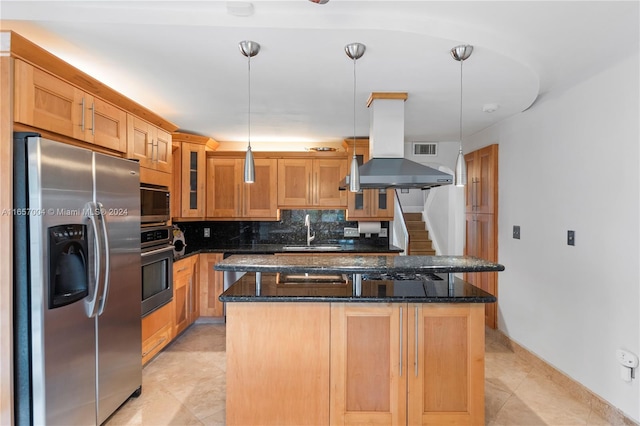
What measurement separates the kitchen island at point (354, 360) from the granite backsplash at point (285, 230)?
9.17ft

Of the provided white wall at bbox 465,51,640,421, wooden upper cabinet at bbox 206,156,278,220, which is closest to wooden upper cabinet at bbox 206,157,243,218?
wooden upper cabinet at bbox 206,156,278,220

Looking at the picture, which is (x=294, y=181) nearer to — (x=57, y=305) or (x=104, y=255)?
(x=104, y=255)

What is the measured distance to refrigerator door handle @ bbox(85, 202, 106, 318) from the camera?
1.98 meters

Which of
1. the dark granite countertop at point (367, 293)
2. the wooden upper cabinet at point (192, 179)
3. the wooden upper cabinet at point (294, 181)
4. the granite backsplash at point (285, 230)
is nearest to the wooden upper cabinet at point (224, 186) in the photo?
Answer: the wooden upper cabinet at point (192, 179)

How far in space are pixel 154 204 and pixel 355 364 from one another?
2.19 m

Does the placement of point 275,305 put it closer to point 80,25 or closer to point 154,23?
point 154,23

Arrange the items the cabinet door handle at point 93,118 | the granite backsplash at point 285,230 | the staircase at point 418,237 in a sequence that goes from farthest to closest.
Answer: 1. the staircase at point 418,237
2. the granite backsplash at point 285,230
3. the cabinet door handle at point 93,118

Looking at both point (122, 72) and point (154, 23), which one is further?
point (122, 72)

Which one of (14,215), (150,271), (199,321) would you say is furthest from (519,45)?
(199,321)

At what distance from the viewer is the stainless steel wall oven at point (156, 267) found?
2824 mm

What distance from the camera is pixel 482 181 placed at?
4.03 meters

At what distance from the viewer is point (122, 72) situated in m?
2.40

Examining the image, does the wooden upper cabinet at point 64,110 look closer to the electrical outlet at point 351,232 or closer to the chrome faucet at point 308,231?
the chrome faucet at point 308,231

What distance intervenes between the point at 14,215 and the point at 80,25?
42.2 inches
